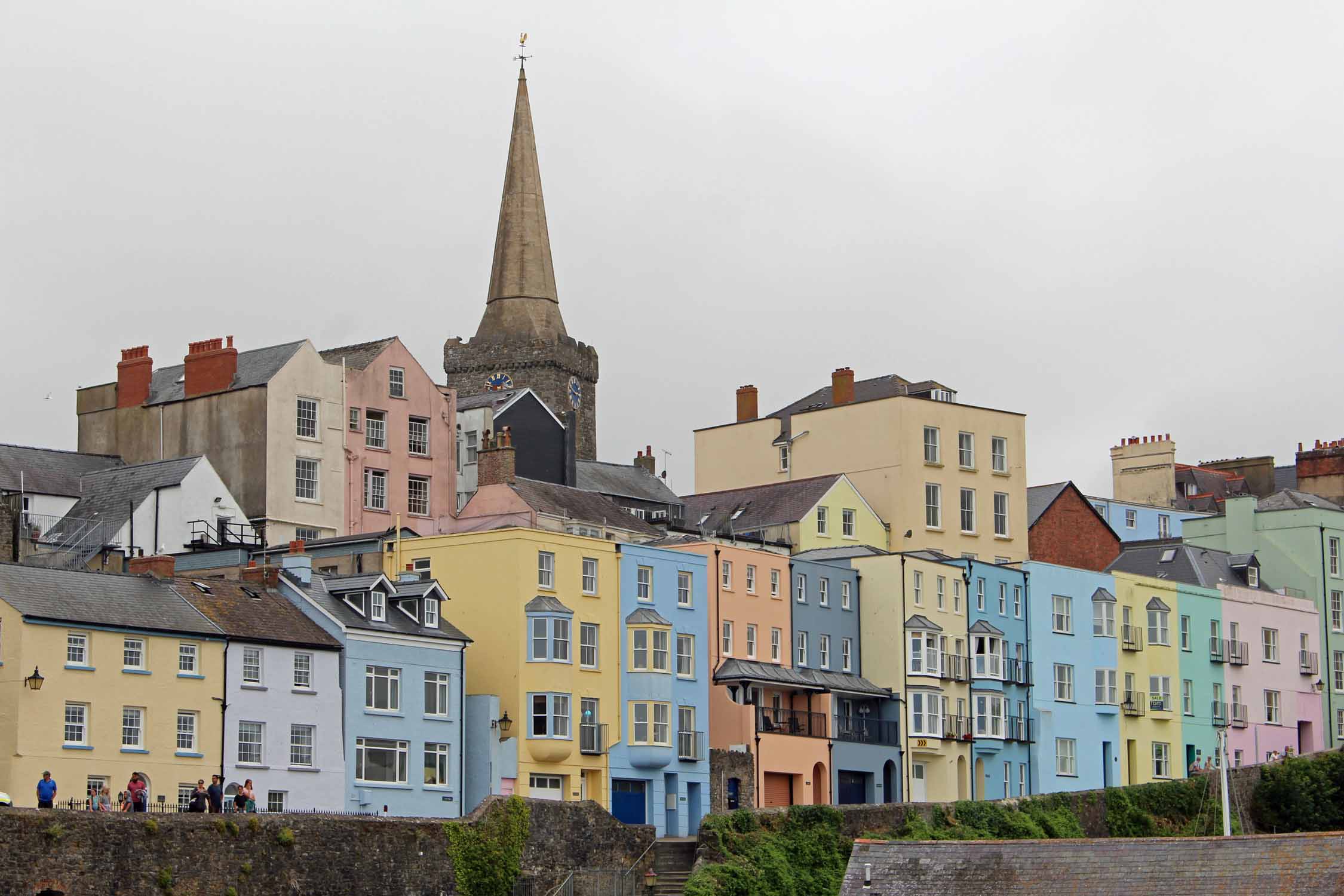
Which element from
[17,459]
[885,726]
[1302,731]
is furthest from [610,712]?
[1302,731]

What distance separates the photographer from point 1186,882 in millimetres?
48750

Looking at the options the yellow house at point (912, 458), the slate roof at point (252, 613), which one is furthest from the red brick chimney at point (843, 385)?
the slate roof at point (252, 613)

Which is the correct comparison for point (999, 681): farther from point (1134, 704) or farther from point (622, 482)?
point (622, 482)

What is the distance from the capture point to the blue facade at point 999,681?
83562 mm

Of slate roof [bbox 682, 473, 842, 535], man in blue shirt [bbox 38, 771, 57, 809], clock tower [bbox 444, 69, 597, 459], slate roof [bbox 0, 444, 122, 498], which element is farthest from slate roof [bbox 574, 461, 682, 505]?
man in blue shirt [bbox 38, 771, 57, 809]

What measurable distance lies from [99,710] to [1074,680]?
42.0m

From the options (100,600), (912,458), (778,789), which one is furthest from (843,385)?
(100,600)

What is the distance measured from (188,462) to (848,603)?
2305 cm

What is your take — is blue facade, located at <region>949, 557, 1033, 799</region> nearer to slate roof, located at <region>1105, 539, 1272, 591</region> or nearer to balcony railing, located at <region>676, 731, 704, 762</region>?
slate roof, located at <region>1105, 539, 1272, 591</region>

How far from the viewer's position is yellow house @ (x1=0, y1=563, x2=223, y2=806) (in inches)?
2211

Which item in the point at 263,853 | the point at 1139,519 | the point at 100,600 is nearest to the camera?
the point at 263,853

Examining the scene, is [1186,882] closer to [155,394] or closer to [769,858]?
[769,858]

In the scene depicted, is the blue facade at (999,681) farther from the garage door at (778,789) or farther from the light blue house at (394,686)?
the light blue house at (394,686)

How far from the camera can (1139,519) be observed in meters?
115
